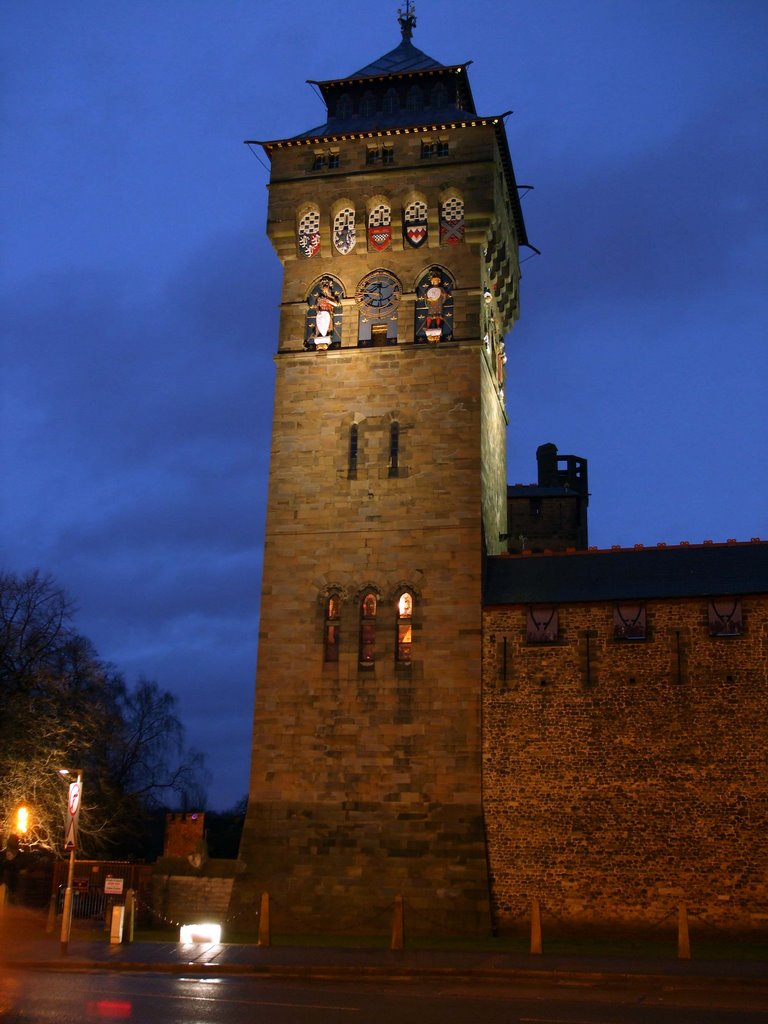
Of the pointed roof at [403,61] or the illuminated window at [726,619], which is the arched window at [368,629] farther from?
the pointed roof at [403,61]

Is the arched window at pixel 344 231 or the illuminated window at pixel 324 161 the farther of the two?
the illuminated window at pixel 324 161

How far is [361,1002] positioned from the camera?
51.0ft

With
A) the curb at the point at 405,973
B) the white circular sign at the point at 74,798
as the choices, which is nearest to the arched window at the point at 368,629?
the white circular sign at the point at 74,798

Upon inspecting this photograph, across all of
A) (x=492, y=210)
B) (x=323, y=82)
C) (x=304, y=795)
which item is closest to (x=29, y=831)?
(x=304, y=795)

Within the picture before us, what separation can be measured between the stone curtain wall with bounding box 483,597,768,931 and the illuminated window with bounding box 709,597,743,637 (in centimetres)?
18

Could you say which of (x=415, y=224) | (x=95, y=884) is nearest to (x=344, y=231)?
(x=415, y=224)

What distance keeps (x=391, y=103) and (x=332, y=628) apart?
17267mm

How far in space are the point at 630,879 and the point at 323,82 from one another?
85.4 ft

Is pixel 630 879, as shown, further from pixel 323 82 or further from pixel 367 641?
pixel 323 82

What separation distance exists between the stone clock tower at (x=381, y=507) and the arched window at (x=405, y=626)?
0.16 ft

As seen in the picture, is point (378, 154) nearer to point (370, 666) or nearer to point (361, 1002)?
point (370, 666)

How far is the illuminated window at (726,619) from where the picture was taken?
2788 cm

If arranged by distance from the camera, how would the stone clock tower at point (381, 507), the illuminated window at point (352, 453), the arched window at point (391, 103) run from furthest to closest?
1. the arched window at point (391, 103)
2. the illuminated window at point (352, 453)
3. the stone clock tower at point (381, 507)

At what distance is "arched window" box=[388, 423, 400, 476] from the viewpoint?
105 ft
